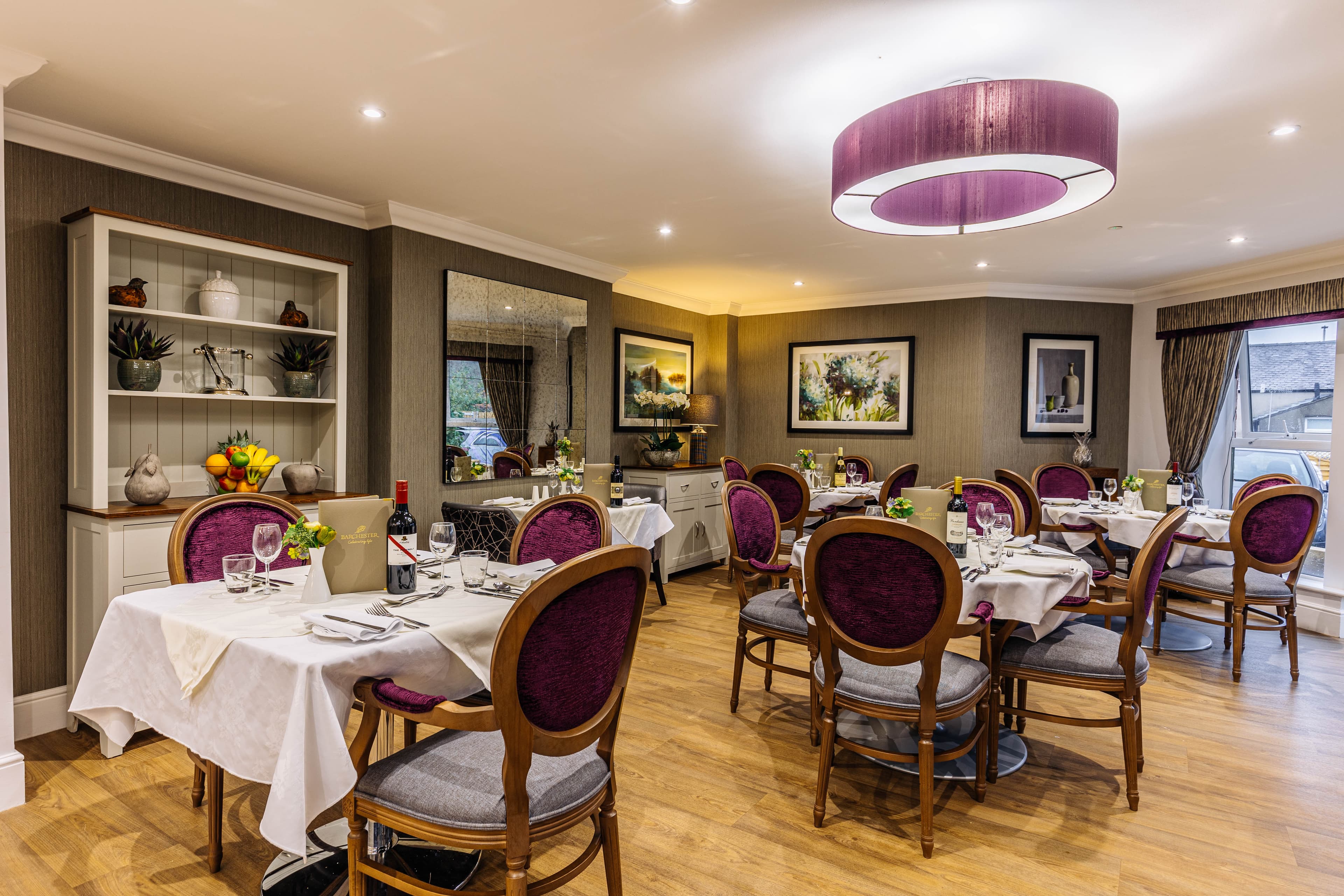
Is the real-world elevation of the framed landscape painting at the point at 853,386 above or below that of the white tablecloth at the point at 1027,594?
above

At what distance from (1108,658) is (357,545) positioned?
2561 millimetres

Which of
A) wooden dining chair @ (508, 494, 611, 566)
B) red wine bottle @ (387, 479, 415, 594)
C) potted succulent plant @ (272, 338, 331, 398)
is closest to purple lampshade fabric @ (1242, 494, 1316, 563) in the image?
wooden dining chair @ (508, 494, 611, 566)

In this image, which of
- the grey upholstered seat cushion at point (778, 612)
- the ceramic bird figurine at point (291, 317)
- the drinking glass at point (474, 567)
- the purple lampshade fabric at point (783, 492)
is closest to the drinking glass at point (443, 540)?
the drinking glass at point (474, 567)

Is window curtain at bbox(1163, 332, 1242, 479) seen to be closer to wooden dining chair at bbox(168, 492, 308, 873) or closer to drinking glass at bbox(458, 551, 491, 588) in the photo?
drinking glass at bbox(458, 551, 491, 588)

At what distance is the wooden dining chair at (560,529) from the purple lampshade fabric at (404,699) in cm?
120

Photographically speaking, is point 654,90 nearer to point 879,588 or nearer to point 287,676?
point 879,588

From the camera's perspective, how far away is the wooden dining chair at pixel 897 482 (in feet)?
18.0

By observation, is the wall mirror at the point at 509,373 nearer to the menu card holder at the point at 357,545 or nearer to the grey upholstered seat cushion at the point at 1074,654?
the menu card holder at the point at 357,545

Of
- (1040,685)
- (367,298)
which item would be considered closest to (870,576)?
(1040,685)

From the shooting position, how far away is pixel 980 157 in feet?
7.21

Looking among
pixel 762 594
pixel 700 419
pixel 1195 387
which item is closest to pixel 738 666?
pixel 762 594

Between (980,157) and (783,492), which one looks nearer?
(980,157)

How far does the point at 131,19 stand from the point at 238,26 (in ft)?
1.06

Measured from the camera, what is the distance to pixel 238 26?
2340mm
